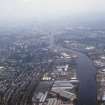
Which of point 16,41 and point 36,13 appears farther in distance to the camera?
point 36,13

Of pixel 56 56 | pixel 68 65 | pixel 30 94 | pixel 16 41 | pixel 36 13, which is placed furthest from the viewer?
pixel 36 13

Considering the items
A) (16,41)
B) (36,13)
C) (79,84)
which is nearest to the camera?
(79,84)

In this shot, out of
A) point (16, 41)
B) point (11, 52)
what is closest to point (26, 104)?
point (11, 52)

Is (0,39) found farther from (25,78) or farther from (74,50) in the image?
(25,78)

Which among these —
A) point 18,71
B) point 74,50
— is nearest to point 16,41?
point 74,50

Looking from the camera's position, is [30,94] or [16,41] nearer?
[30,94]

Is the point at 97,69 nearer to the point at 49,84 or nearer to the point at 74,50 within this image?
the point at 49,84

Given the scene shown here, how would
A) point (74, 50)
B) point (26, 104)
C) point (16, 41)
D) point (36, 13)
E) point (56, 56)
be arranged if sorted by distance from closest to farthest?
point (26, 104) < point (56, 56) < point (74, 50) < point (16, 41) < point (36, 13)
